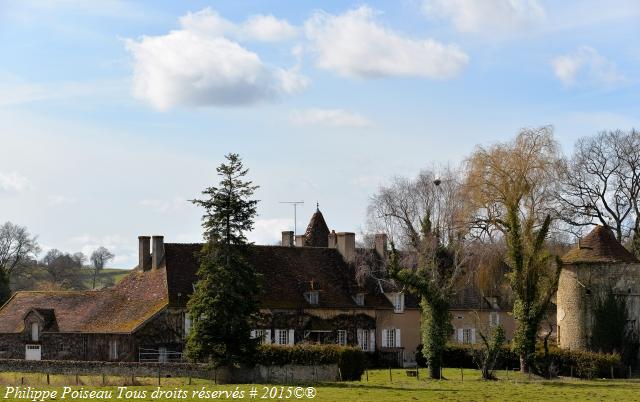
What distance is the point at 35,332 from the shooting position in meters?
55.8

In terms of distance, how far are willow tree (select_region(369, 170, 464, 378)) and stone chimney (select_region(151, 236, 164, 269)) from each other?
1231 centimetres

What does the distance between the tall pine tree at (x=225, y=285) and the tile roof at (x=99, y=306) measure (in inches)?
359

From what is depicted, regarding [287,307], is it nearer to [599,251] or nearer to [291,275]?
[291,275]

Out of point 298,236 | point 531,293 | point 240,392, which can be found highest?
point 298,236

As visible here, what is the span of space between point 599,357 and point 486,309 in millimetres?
15755

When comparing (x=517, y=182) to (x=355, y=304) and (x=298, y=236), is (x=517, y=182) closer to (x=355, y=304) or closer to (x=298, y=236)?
(x=355, y=304)

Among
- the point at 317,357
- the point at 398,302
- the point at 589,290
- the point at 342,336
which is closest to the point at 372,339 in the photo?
the point at 342,336

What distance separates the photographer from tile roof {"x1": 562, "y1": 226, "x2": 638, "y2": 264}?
2084 inches

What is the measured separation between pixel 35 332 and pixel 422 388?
24385 mm

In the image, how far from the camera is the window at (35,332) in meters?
55.7

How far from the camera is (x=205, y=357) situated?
4428 centimetres

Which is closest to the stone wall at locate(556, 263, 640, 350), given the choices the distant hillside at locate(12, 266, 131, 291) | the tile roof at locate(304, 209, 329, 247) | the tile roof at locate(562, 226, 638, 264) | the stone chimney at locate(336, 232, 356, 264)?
the tile roof at locate(562, 226, 638, 264)

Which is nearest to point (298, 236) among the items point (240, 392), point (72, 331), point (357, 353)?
point (72, 331)

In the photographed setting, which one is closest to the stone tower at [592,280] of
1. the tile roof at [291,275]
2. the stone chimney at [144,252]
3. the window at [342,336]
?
the tile roof at [291,275]
